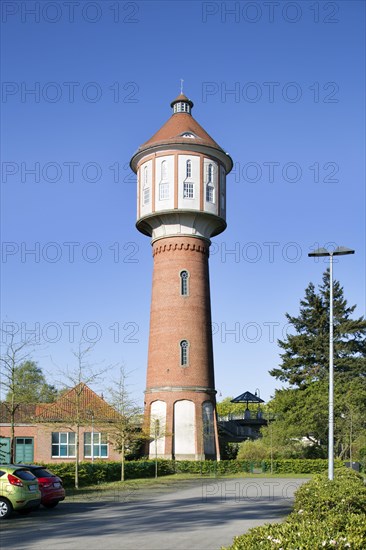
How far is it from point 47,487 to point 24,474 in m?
2.00

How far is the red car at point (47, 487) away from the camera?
21.6 meters

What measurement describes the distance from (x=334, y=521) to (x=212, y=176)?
39952mm

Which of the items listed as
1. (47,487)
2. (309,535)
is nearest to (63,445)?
(47,487)

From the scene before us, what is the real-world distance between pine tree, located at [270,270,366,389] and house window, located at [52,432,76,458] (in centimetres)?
2597

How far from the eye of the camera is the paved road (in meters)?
15.2

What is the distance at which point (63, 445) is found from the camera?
4606 cm

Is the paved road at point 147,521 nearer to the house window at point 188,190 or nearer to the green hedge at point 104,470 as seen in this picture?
the green hedge at point 104,470

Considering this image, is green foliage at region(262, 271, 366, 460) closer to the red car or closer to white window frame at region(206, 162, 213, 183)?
white window frame at region(206, 162, 213, 183)

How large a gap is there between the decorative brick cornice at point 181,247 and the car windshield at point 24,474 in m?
27.5

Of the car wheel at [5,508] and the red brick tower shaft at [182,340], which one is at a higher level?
the red brick tower shaft at [182,340]

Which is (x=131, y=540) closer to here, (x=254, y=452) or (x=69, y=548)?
(x=69, y=548)

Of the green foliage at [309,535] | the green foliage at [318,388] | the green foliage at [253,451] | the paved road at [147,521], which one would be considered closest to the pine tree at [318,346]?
the green foliage at [318,388]

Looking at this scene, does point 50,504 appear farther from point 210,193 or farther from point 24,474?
point 210,193

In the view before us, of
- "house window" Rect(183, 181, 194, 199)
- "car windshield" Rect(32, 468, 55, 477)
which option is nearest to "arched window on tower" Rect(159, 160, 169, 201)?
"house window" Rect(183, 181, 194, 199)
